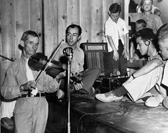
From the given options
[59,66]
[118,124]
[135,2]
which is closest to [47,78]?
[59,66]

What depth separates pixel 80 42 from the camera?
463 centimetres

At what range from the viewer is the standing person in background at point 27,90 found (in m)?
2.47

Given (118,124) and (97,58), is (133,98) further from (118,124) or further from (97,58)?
(97,58)

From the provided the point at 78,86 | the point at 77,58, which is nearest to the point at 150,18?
the point at 77,58

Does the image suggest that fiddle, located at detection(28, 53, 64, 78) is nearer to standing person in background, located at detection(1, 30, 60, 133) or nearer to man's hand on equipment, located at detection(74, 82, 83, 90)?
standing person in background, located at detection(1, 30, 60, 133)

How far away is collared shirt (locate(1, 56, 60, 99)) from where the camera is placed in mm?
2461

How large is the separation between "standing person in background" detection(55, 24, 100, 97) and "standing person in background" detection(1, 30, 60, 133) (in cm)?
99

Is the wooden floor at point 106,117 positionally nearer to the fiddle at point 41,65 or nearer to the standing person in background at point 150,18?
the fiddle at point 41,65

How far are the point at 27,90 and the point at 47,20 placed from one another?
2024mm

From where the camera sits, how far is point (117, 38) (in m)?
4.78

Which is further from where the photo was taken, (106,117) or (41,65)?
(41,65)

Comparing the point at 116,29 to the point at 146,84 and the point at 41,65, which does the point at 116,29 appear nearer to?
the point at 146,84

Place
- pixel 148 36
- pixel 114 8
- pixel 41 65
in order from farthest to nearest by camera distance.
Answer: pixel 114 8, pixel 148 36, pixel 41 65

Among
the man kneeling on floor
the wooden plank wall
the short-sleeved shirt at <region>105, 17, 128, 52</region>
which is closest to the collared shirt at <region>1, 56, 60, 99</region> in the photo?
the man kneeling on floor
